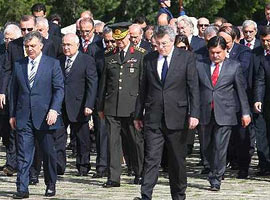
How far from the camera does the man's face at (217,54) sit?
16.0 metres

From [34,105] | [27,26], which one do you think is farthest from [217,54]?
[27,26]

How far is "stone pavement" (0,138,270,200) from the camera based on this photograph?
49.8 feet

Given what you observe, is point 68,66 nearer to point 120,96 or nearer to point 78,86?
point 78,86

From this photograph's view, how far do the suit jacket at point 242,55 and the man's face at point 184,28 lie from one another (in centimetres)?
129

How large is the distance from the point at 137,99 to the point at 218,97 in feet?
6.91

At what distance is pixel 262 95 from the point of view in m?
17.0

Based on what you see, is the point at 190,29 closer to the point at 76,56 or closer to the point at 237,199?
the point at 76,56

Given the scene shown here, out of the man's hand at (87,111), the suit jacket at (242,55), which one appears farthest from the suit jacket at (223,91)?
the man's hand at (87,111)

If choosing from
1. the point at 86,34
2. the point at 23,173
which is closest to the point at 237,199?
the point at 23,173

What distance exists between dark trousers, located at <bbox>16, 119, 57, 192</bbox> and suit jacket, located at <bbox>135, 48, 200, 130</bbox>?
1671 mm

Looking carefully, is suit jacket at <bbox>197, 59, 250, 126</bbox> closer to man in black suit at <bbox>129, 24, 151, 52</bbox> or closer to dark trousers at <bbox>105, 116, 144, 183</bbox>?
dark trousers at <bbox>105, 116, 144, 183</bbox>

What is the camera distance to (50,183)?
15172 millimetres

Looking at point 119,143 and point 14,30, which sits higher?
point 14,30

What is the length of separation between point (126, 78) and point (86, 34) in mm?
2996
